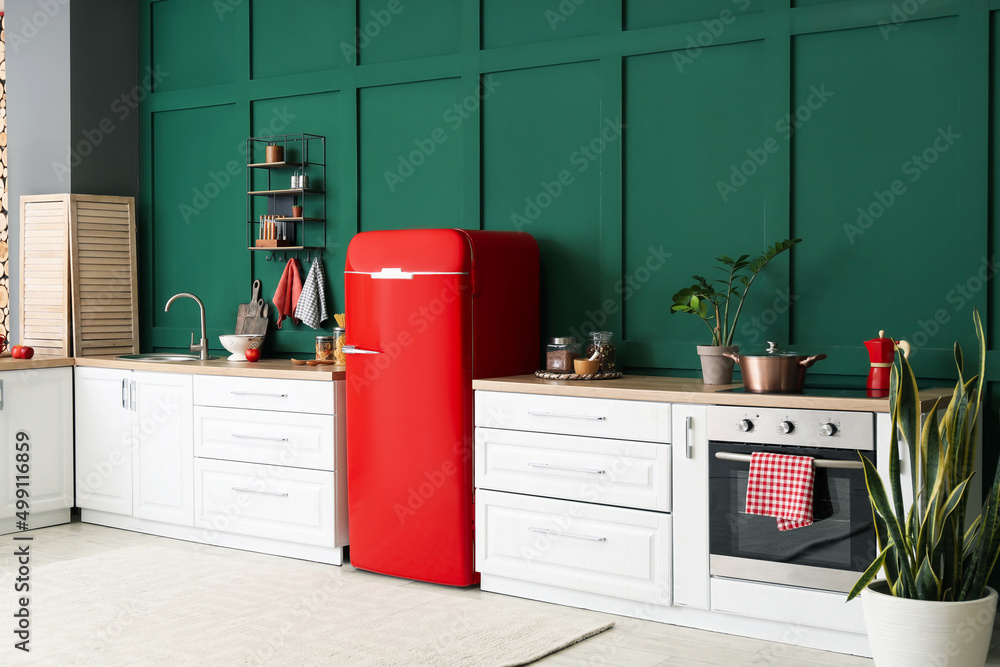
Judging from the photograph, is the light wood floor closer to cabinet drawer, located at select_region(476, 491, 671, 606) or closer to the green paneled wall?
cabinet drawer, located at select_region(476, 491, 671, 606)

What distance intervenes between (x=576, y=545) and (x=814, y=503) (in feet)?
2.88

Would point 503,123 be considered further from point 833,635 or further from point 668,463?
point 833,635

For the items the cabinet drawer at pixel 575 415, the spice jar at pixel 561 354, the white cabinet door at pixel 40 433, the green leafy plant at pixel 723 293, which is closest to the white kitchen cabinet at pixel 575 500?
the cabinet drawer at pixel 575 415

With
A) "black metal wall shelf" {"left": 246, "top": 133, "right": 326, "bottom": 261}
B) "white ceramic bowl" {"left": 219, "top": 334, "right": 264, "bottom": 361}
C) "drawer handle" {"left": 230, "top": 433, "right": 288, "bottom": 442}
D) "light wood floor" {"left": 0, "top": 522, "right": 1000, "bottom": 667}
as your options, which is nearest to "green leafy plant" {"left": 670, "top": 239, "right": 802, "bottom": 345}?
"light wood floor" {"left": 0, "top": 522, "right": 1000, "bottom": 667}

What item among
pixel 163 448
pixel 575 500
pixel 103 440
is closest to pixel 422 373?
pixel 575 500

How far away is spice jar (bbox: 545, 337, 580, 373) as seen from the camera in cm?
391

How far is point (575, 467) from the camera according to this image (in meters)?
3.56

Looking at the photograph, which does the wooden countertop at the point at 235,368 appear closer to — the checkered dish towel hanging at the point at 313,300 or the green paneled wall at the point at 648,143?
the checkered dish towel hanging at the point at 313,300

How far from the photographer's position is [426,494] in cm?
388

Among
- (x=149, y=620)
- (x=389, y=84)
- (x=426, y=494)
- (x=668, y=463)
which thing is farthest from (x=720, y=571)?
(x=389, y=84)

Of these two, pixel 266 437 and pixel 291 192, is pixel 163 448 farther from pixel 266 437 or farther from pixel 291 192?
pixel 291 192

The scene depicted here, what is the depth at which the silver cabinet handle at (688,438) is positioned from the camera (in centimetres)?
334

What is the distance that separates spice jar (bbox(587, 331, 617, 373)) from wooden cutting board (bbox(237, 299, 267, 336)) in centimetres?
194

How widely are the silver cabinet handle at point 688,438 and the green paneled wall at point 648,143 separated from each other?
0.65 meters
